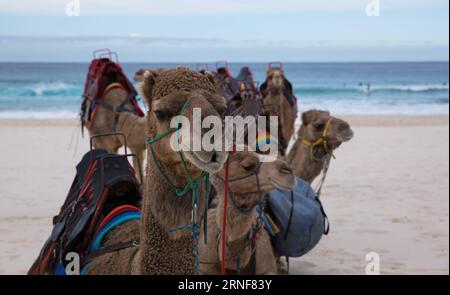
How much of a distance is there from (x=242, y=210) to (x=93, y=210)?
121cm

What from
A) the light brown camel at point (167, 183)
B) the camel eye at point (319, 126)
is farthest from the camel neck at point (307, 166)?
the light brown camel at point (167, 183)

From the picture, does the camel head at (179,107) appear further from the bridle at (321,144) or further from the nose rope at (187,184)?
the bridle at (321,144)

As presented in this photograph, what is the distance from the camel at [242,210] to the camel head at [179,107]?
171 centimetres

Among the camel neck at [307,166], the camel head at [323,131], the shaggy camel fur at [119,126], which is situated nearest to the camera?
the camel head at [323,131]

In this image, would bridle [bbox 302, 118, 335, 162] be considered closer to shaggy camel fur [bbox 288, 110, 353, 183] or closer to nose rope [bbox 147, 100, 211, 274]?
shaggy camel fur [bbox 288, 110, 353, 183]

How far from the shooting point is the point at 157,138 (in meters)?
2.72

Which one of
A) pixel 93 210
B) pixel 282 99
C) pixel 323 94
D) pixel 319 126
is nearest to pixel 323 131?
pixel 319 126

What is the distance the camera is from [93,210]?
143 inches

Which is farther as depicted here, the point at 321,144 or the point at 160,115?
the point at 321,144

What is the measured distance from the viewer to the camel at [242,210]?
177 inches

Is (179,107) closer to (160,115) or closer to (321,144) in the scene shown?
(160,115)

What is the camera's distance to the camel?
450cm
